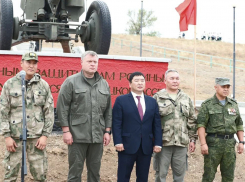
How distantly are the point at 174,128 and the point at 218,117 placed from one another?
577mm

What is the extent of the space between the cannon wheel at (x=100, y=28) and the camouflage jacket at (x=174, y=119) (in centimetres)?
316

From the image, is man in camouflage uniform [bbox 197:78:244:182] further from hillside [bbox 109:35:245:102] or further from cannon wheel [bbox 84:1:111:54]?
hillside [bbox 109:35:245:102]

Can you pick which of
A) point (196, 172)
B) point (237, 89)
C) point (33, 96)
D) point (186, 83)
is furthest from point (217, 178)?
point (237, 89)

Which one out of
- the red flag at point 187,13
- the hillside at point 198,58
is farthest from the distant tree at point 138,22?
the red flag at point 187,13

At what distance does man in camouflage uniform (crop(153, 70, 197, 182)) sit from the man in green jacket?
71 cm

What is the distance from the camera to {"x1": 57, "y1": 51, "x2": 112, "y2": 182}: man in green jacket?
15.3 ft

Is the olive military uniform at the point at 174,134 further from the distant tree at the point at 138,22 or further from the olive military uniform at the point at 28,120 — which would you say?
the distant tree at the point at 138,22

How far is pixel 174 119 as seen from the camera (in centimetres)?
501

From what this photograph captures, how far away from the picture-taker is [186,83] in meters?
18.8

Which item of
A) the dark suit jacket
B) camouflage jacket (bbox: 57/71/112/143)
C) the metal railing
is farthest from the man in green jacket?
the metal railing

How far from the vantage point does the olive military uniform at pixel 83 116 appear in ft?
15.3

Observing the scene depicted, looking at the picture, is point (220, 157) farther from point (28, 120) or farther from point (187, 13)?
point (187, 13)

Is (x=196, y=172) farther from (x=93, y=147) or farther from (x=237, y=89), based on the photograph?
(x=237, y=89)

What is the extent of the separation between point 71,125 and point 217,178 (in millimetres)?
3575
